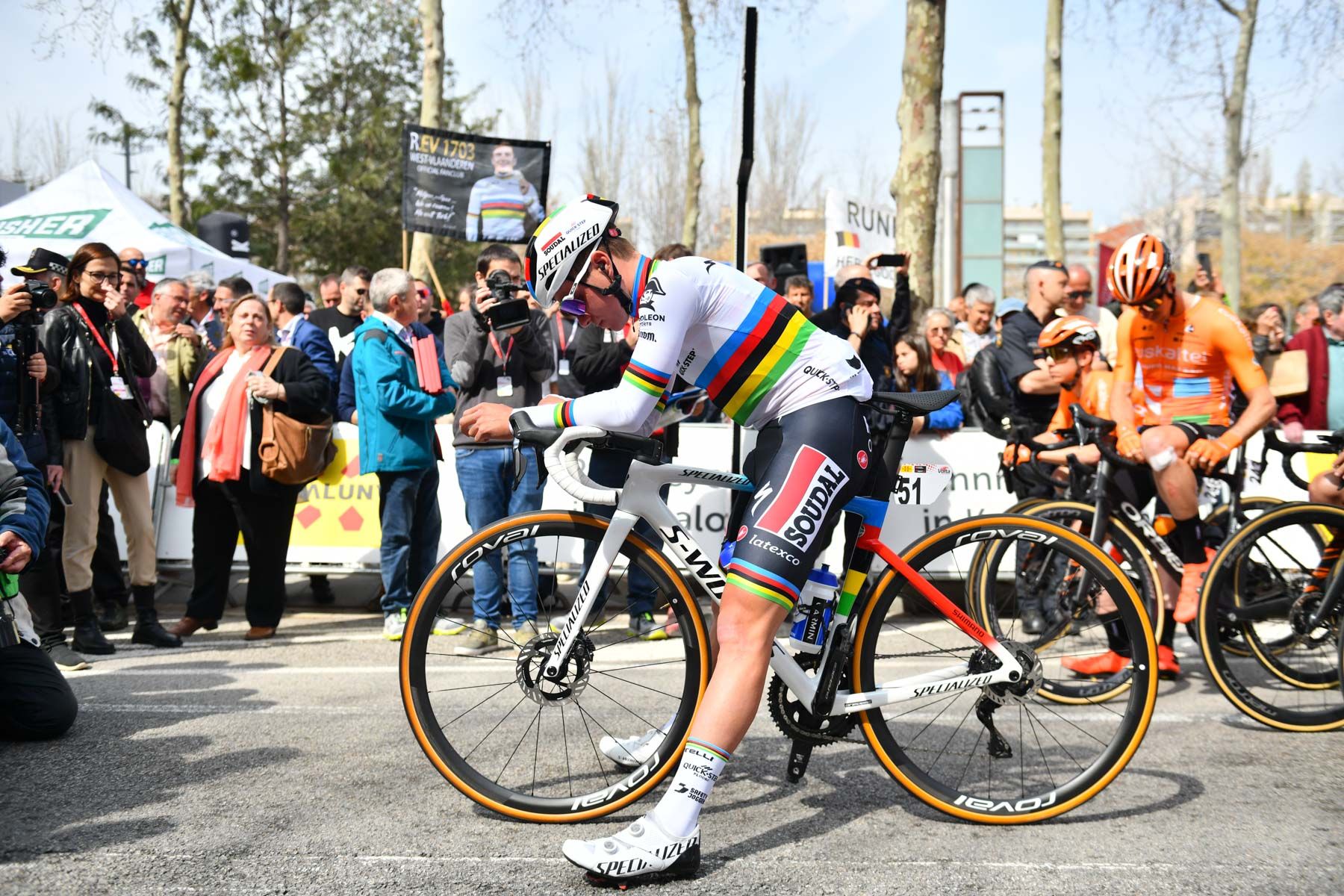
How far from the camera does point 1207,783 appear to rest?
4.35 m

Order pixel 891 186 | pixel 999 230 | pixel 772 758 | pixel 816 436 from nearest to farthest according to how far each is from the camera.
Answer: pixel 816 436, pixel 772 758, pixel 891 186, pixel 999 230

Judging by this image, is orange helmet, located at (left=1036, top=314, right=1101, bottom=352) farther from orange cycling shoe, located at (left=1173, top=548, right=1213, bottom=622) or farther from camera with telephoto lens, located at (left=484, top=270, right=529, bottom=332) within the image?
camera with telephoto lens, located at (left=484, top=270, right=529, bottom=332)

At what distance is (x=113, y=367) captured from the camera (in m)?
7.19

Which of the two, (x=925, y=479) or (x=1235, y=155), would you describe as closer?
(x=925, y=479)

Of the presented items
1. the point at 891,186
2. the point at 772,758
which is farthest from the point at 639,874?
the point at 891,186

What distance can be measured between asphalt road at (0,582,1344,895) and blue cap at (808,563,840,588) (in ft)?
2.63

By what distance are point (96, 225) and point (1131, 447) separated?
45.0 feet

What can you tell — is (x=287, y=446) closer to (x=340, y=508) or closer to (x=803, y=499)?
(x=340, y=508)

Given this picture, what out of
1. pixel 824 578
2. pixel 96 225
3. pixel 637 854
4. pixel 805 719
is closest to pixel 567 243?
pixel 824 578

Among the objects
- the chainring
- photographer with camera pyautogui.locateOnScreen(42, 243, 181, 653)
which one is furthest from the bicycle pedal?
photographer with camera pyautogui.locateOnScreen(42, 243, 181, 653)

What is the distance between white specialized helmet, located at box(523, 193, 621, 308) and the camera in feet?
12.0

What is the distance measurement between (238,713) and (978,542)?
3.44 m

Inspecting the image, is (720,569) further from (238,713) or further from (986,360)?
(986,360)

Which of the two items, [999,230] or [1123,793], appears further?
[999,230]
